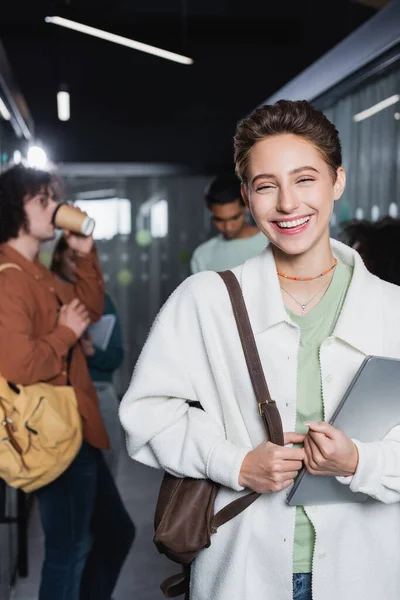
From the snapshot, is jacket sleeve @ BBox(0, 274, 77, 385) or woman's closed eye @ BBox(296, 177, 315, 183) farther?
jacket sleeve @ BBox(0, 274, 77, 385)

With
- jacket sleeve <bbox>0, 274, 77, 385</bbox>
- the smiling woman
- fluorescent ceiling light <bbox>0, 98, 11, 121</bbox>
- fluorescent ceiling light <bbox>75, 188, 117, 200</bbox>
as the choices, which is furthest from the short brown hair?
fluorescent ceiling light <bbox>75, 188, 117, 200</bbox>

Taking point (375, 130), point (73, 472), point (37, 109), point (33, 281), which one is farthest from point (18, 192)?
point (37, 109)

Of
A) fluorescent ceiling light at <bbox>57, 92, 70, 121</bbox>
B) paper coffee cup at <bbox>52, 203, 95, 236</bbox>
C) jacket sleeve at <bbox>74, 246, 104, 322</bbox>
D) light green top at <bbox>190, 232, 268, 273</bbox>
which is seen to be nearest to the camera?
paper coffee cup at <bbox>52, 203, 95, 236</bbox>

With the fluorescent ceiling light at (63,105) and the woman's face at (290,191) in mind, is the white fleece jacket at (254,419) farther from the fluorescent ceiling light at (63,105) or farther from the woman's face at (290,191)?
the fluorescent ceiling light at (63,105)

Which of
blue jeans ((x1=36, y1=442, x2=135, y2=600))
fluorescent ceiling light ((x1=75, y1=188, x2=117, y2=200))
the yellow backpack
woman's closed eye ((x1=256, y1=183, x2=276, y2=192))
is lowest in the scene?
blue jeans ((x1=36, y1=442, x2=135, y2=600))

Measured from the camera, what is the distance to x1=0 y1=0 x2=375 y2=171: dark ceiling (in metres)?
8.72

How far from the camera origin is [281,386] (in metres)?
1.52

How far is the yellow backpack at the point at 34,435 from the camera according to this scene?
268 cm

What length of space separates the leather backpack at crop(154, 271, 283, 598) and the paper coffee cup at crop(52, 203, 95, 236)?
1.61 metres

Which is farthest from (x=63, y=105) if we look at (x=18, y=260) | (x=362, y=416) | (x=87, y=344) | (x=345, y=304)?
(x=362, y=416)

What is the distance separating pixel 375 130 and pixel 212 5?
453cm

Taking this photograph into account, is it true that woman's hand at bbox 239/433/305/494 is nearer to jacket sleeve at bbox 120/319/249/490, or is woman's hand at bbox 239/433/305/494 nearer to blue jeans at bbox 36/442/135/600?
jacket sleeve at bbox 120/319/249/490

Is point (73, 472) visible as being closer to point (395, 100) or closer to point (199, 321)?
point (199, 321)

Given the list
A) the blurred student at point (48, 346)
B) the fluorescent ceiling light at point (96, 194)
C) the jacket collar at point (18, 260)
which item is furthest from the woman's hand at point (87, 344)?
the fluorescent ceiling light at point (96, 194)
